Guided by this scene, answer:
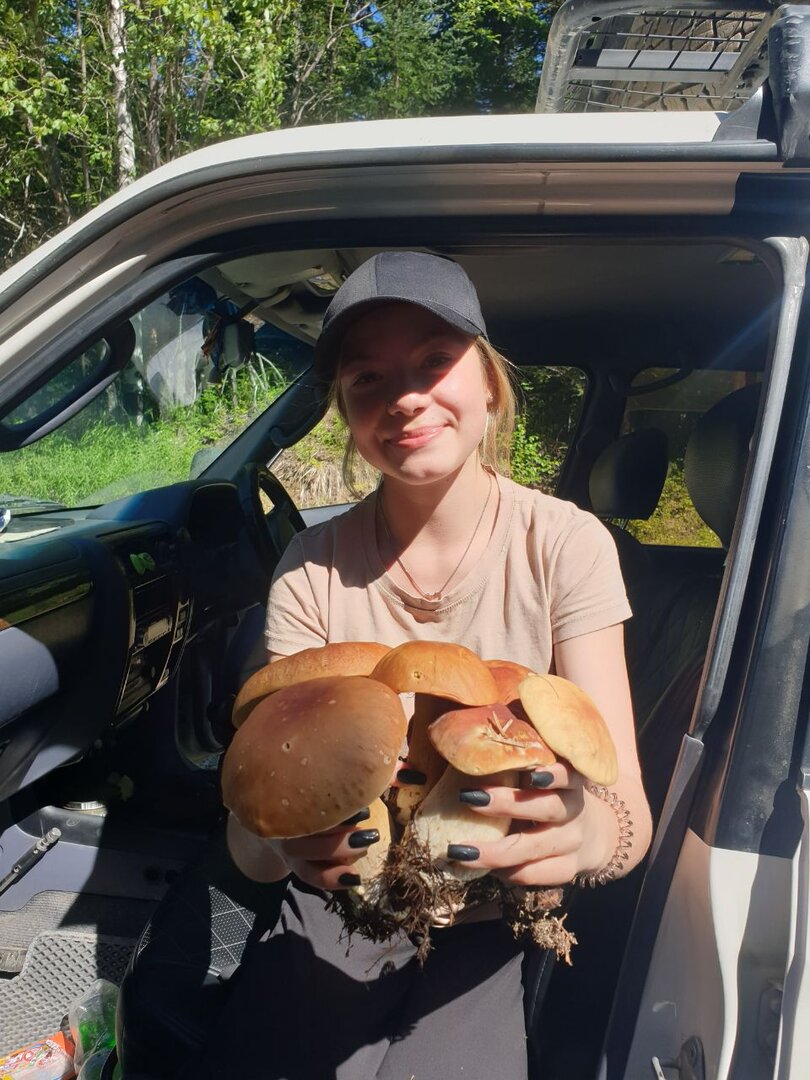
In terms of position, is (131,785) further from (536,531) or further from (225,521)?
(536,531)

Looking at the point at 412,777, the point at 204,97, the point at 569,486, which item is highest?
the point at 204,97

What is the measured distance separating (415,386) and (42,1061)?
6.49 ft

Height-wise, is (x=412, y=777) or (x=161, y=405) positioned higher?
(x=161, y=405)

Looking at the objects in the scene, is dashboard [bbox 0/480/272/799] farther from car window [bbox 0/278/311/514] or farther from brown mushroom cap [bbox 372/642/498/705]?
brown mushroom cap [bbox 372/642/498/705]

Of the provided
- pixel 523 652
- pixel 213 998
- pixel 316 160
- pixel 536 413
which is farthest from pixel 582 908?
pixel 536 413

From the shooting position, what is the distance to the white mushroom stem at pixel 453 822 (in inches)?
39.1

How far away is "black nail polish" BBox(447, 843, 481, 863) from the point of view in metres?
0.98

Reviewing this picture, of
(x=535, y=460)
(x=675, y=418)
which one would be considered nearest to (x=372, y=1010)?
(x=675, y=418)

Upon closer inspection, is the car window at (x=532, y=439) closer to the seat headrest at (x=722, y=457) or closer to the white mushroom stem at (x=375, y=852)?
the seat headrest at (x=722, y=457)

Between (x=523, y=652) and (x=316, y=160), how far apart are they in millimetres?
907

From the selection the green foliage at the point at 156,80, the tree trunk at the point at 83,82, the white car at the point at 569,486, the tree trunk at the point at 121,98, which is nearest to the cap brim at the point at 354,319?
the white car at the point at 569,486

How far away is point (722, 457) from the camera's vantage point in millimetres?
1710

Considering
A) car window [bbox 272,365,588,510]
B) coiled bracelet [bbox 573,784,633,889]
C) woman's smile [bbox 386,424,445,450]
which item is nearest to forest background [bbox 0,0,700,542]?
car window [bbox 272,365,588,510]

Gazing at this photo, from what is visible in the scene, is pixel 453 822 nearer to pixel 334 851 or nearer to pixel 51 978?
pixel 334 851
